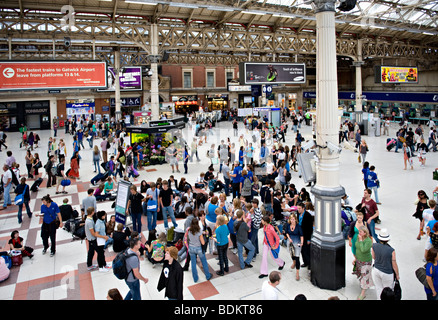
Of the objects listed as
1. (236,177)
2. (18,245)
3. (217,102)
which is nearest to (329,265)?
(236,177)

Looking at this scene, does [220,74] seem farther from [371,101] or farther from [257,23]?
[257,23]

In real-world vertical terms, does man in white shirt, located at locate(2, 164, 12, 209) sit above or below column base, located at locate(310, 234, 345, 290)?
above

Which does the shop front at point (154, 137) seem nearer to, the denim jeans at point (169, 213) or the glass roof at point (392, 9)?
the denim jeans at point (169, 213)

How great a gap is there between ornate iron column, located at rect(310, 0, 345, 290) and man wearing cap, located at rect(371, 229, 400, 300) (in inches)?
32.8

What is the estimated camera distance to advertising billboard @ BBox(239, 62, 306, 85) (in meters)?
23.1

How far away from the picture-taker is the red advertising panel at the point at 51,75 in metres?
15.8

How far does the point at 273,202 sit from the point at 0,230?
783 centimetres

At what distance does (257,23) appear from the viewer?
24984 millimetres

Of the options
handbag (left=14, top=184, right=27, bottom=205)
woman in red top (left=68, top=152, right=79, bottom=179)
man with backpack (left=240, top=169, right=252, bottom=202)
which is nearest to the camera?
handbag (left=14, top=184, right=27, bottom=205)

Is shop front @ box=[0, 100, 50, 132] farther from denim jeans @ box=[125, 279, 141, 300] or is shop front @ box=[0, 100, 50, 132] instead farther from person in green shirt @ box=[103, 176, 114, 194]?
denim jeans @ box=[125, 279, 141, 300]

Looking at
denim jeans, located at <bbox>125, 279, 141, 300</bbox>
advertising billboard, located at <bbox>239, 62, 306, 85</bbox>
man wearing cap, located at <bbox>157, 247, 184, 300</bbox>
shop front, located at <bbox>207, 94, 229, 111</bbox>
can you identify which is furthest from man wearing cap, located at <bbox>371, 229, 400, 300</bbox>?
shop front, located at <bbox>207, 94, 229, 111</bbox>

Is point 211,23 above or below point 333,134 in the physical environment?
above
